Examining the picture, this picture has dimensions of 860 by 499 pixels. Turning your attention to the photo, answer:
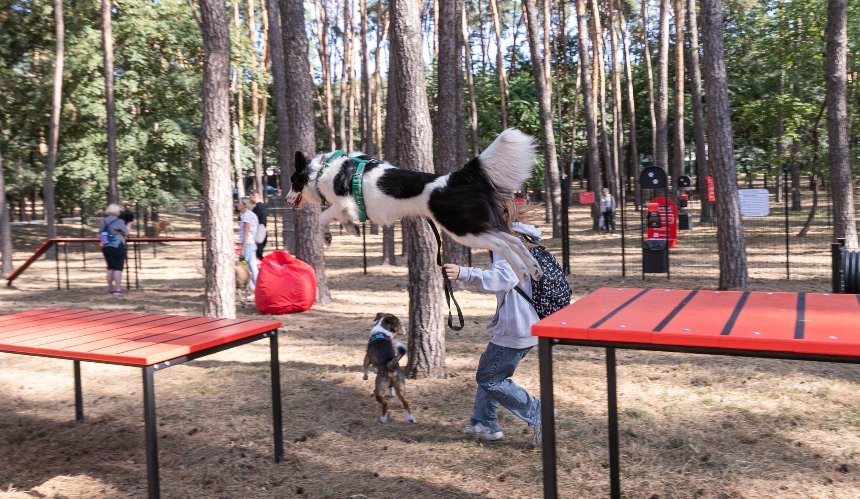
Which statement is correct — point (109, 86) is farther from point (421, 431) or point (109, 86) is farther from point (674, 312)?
point (674, 312)

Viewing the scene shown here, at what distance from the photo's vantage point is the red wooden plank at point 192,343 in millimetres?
3699

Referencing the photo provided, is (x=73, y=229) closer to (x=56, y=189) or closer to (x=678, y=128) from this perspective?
(x=56, y=189)

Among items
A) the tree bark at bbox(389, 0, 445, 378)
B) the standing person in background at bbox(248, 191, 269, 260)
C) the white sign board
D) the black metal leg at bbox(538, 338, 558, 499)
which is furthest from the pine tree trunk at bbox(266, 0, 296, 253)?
the black metal leg at bbox(538, 338, 558, 499)

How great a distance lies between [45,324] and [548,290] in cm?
352

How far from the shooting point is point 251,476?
452cm

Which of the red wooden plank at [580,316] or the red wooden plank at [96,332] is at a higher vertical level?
the red wooden plank at [580,316]

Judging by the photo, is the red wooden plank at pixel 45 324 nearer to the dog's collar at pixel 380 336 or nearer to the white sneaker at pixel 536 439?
the dog's collar at pixel 380 336

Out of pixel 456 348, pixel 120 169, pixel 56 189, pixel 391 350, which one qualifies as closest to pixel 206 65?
pixel 456 348

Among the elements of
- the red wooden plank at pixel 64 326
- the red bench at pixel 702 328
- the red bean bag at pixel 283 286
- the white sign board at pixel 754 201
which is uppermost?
the white sign board at pixel 754 201

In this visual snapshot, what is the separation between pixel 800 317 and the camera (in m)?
3.13

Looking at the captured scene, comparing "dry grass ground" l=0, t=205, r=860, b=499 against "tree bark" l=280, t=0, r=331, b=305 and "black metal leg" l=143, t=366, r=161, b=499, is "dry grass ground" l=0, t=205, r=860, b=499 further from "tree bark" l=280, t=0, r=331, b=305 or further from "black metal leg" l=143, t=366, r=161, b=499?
"tree bark" l=280, t=0, r=331, b=305

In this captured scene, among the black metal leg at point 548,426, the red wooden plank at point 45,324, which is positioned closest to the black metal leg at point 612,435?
the black metal leg at point 548,426

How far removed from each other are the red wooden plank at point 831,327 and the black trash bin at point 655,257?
29.9ft

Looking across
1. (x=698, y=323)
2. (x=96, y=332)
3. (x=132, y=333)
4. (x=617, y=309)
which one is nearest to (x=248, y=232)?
(x=96, y=332)
